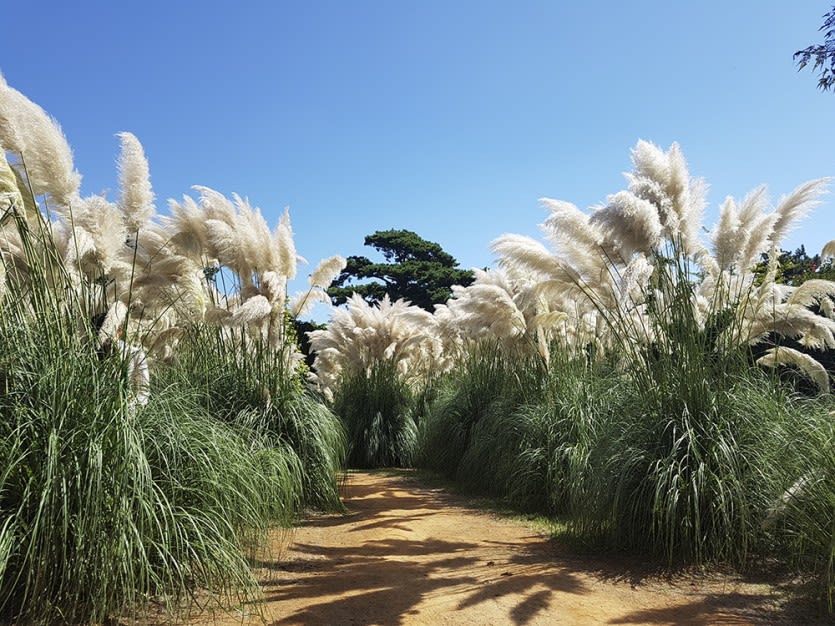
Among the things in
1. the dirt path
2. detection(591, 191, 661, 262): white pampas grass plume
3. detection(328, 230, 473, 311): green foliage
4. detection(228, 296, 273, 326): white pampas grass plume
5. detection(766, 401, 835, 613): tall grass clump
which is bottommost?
the dirt path

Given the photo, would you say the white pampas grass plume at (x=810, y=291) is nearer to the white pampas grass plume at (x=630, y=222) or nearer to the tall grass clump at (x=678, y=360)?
the tall grass clump at (x=678, y=360)

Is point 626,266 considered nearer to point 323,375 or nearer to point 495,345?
point 495,345

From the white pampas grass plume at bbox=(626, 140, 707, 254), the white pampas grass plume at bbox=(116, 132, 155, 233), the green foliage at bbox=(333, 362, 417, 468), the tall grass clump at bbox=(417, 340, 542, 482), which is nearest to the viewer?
the white pampas grass plume at bbox=(116, 132, 155, 233)

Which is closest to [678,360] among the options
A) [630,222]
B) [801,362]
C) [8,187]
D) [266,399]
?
[630,222]

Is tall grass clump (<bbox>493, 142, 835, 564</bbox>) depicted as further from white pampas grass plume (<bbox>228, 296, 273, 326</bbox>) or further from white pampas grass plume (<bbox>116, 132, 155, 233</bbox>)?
white pampas grass plume (<bbox>116, 132, 155, 233</bbox>)

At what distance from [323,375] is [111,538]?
498 inches

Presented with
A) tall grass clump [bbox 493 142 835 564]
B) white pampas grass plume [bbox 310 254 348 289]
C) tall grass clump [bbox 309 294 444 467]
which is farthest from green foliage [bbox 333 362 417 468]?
tall grass clump [bbox 493 142 835 564]

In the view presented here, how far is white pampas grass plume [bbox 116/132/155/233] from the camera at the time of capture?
4289mm

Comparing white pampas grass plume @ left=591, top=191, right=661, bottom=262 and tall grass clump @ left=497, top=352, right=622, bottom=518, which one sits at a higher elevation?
white pampas grass plume @ left=591, top=191, right=661, bottom=262

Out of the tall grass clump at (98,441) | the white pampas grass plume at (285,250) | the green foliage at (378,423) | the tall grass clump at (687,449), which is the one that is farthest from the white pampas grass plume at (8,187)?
the green foliage at (378,423)

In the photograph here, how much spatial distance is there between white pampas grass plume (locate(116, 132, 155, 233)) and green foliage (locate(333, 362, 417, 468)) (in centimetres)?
582

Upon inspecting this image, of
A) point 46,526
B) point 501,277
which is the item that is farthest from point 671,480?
point 501,277

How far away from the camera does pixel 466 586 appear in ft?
12.2

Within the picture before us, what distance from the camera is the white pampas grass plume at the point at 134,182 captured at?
169 inches
